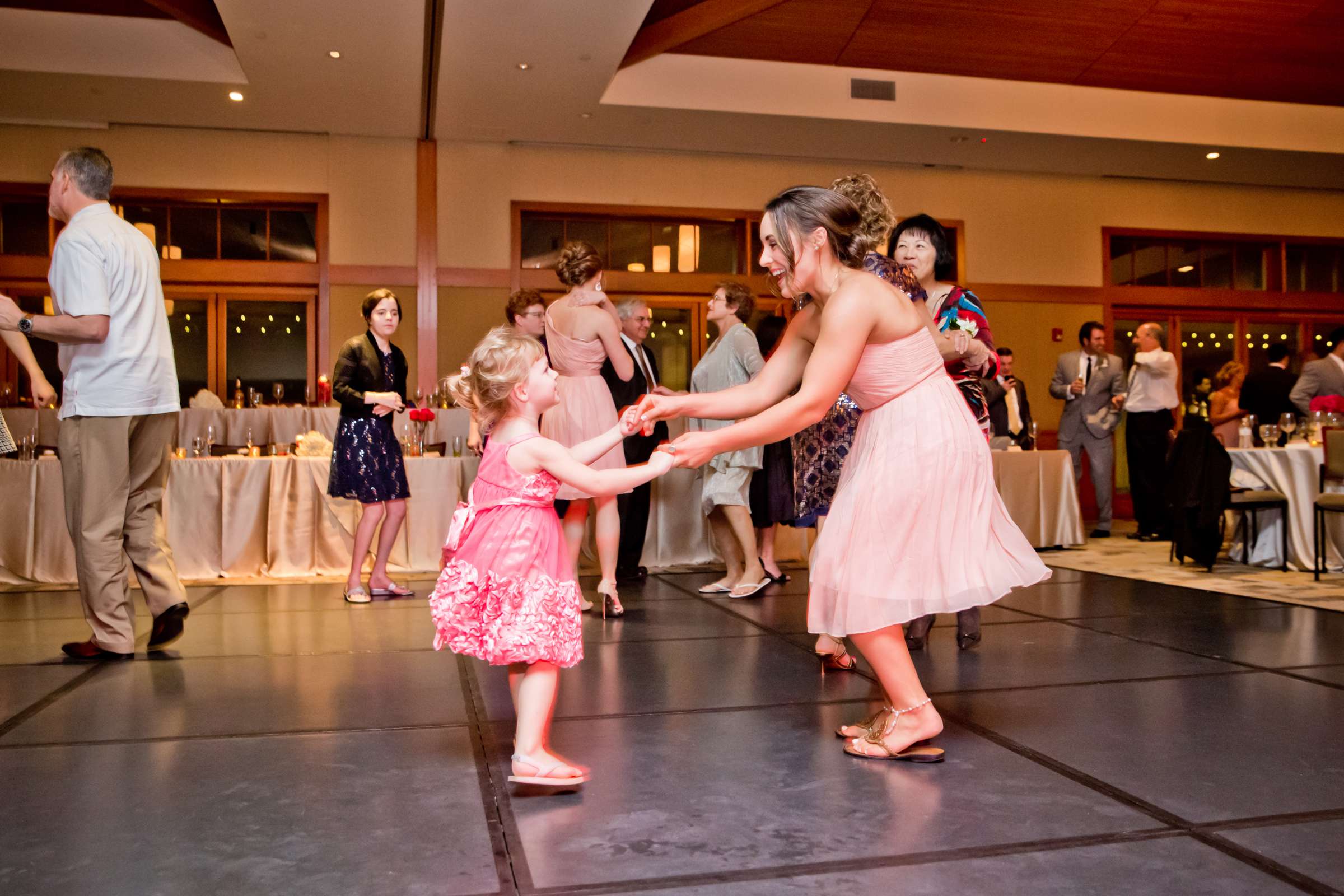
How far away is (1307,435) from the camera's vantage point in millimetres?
6168

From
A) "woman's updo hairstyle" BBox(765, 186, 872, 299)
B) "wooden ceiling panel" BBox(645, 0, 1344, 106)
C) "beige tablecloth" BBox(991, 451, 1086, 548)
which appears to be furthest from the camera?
"wooden ceiling panel" BBox(645, 0, 1344, 106)

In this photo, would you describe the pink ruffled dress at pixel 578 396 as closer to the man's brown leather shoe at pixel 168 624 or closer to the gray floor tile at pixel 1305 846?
the man's brown leather shoe at pixel 168 624

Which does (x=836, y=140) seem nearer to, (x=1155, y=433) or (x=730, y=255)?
(x=730, y=255)

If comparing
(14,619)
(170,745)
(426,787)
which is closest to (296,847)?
(426,787)

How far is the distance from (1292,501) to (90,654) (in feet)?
19.9

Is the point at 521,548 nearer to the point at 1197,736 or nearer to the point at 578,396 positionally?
the point at 1197,736

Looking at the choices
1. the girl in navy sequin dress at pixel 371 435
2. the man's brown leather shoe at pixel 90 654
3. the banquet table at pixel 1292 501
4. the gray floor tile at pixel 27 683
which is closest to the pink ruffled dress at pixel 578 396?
the girl in navy sequin dress at pixel 371 435

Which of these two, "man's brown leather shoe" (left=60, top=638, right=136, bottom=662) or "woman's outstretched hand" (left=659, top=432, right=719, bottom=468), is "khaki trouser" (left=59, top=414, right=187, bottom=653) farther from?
"woman's outstretched hand" (left=659, top=432, right=719, bottom=468)

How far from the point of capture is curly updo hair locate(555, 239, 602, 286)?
439 cm

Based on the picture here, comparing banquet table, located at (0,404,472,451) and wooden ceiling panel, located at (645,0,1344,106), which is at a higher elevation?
wooden ceiling panel, located at (645,0,1344,106)

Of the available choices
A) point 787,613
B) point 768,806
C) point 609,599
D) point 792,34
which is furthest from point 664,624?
point 792,34

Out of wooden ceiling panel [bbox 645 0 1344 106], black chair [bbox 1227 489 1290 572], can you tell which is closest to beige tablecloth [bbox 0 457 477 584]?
wooden ceiling panel [bbox 645 0 1344 106]

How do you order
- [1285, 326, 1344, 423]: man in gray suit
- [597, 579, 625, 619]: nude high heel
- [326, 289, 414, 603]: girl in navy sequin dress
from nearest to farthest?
[597, 579, 625, 619]: nude high heel, [326, 289, 414, 603]: girl in navy sequin dress, [1285, 326, 1344, 423]: man in gray suit

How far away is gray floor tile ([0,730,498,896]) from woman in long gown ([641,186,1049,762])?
871 millimetres
